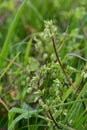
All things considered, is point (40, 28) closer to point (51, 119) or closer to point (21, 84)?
point (21, 84)

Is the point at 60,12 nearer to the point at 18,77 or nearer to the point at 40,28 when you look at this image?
the point at 40,28

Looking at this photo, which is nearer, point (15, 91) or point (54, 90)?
point (54, 90)

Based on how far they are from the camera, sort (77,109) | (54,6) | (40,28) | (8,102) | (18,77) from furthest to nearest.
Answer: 1. (54,6)
2. (40,28)
3. (18,77)
4. (8,102)
5. (77,109)

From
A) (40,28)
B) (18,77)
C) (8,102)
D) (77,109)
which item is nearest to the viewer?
(77,109)

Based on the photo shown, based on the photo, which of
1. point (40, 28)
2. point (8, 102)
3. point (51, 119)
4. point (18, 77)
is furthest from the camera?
point (40, 28)

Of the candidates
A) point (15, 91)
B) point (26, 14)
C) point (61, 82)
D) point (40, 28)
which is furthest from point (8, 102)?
point (26, 14)

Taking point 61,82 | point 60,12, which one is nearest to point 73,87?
point 61,82

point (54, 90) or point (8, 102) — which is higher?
point (54, 90)

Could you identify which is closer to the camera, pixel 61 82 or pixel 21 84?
pixel 61 82
